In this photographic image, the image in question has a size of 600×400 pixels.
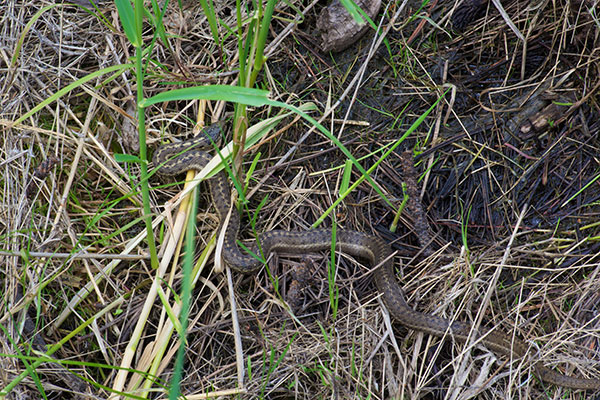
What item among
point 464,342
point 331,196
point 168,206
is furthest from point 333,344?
point 168,206

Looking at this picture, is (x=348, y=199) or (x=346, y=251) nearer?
(x=346, y=251)

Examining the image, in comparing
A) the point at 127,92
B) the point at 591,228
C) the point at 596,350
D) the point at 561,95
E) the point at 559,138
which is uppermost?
the point at 127,92

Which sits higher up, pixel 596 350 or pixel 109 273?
→ pixel 109 273

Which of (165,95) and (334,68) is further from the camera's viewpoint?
(334,68)

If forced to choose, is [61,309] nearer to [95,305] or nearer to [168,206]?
[95,305]

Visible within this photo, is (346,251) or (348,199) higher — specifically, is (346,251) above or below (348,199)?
below
